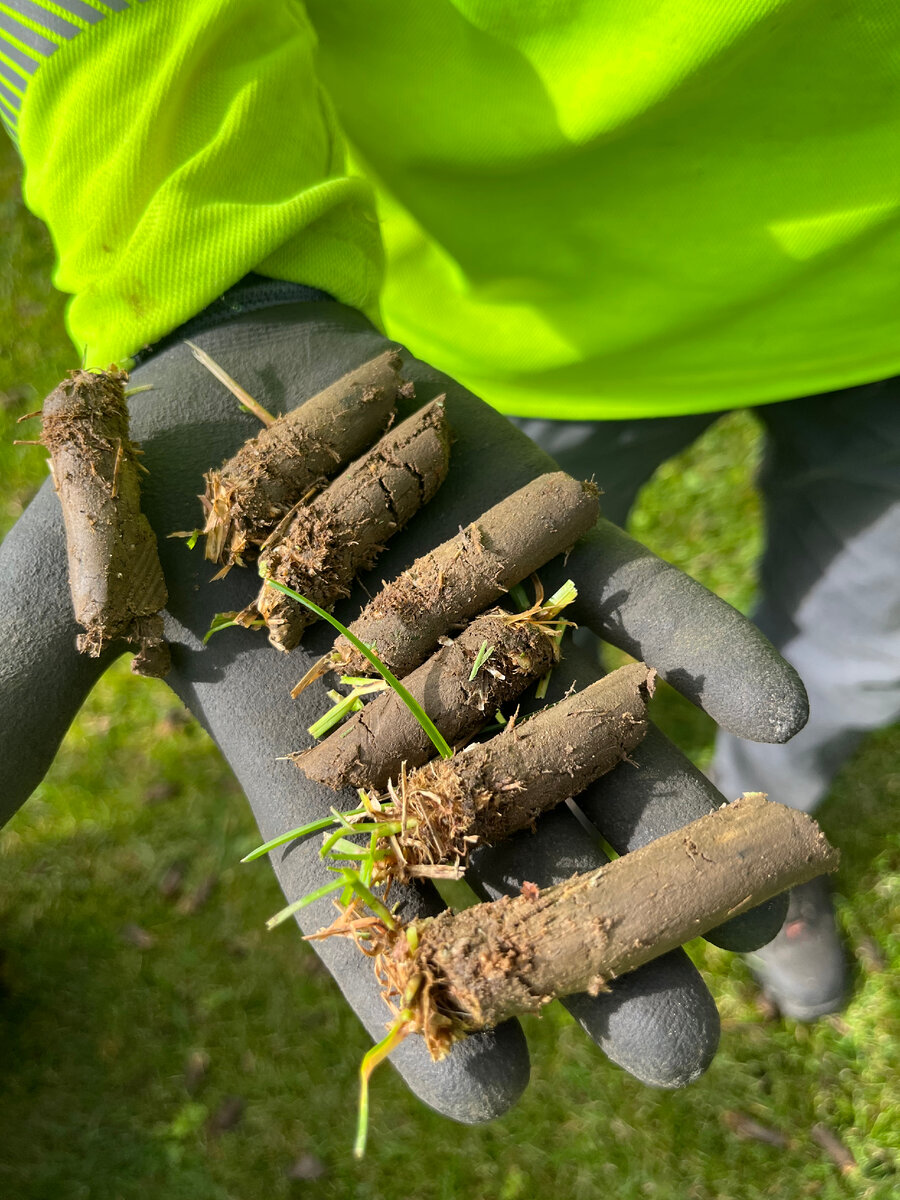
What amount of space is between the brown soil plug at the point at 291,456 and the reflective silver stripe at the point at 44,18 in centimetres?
94

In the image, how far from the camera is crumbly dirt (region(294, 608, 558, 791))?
1959 millimetres

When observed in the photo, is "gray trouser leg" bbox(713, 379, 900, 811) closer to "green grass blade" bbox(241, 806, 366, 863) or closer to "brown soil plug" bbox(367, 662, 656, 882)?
"brown soil plug" bbox(367, 662, 656, 882)

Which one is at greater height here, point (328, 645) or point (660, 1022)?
point (328, 645)

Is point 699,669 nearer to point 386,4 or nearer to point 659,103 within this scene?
point 659,103

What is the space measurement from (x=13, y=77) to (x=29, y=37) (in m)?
0.10

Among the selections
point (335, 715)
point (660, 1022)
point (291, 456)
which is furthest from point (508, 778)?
point (291, 456)

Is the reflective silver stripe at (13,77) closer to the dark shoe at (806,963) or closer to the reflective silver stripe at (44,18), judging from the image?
the reflective silver stripe at (44,18)

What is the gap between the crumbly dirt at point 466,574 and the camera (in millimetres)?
2051

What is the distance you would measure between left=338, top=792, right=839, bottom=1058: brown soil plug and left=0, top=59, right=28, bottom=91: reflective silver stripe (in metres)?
1.98

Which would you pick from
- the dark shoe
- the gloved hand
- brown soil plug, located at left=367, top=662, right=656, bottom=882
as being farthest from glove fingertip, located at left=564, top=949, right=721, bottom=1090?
the dark shoe

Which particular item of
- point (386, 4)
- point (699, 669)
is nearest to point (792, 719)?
point (699, 669)

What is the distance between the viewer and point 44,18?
1.92 m

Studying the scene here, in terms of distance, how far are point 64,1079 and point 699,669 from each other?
300 centimetres

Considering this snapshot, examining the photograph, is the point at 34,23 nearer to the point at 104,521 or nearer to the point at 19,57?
the point at 19,57
